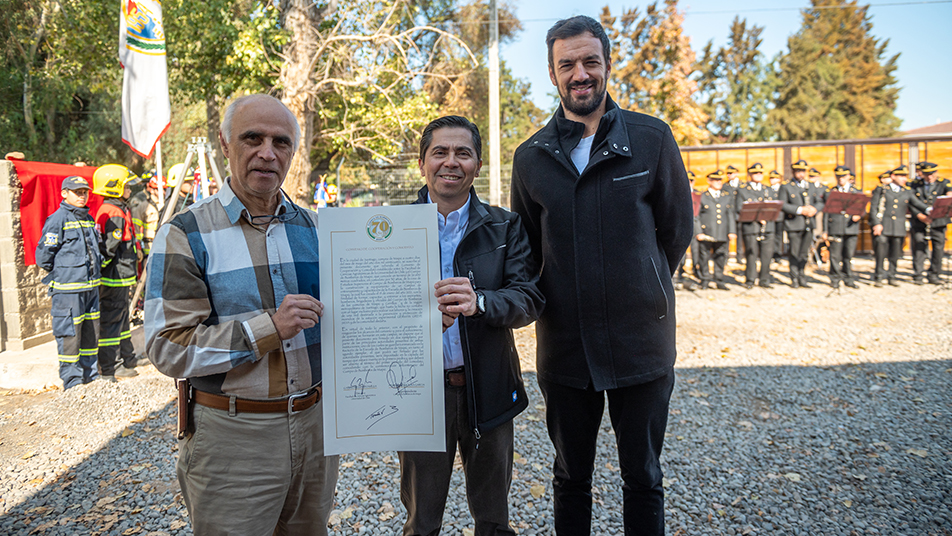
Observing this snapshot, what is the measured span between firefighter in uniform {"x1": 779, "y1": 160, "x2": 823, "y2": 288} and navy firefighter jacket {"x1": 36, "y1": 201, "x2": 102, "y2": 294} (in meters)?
12.1

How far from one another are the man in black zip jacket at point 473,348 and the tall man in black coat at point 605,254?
0.69 feet

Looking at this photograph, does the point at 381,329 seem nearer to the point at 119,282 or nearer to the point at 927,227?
the point at 119,282

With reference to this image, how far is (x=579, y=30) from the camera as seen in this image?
2.25 m

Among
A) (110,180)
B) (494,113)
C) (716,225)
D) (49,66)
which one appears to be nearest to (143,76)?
(110,180)

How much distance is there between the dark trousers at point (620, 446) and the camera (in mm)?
2348

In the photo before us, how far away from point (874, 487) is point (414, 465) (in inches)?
125

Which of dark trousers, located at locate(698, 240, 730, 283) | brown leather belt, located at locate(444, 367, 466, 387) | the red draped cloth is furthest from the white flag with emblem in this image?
dark trousers, located at locate(698, 240, 730, 283)

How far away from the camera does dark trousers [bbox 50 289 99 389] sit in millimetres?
5891

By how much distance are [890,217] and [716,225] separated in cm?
395

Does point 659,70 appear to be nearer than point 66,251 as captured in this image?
No

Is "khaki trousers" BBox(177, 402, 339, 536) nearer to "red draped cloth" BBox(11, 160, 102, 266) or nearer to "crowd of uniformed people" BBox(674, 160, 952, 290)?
"red draped cloth" BBox(11, 160, 102, 266)

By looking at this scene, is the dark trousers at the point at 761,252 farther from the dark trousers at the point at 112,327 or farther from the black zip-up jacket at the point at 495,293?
the dark trousers at the point at 112,327

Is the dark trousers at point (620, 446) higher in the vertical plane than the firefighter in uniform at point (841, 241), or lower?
lower

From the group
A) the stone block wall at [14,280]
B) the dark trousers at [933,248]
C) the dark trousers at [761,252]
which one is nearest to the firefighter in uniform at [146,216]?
the stone block wall at [14,280]
